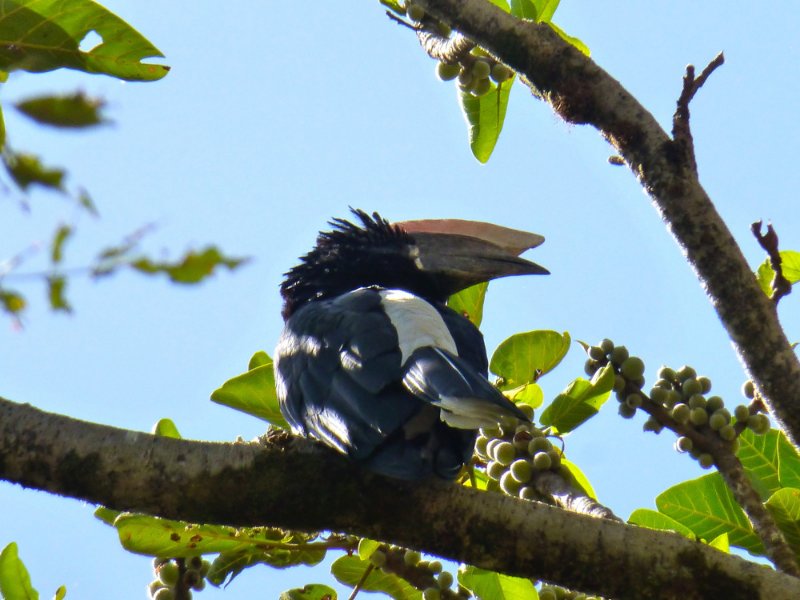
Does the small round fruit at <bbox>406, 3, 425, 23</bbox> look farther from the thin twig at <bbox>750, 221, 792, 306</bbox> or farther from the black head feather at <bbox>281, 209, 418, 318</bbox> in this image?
the thin twig at <bbox>750, 221, 792, 306</bbox>

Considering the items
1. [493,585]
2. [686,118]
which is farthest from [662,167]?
[493,585]

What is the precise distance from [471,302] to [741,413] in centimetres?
114

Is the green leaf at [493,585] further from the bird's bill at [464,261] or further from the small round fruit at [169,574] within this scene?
the bird's bill at [464,261]

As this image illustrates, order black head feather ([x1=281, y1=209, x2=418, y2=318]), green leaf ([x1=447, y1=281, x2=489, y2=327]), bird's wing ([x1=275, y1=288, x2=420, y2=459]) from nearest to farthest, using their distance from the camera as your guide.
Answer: bird's wing ([x1=275, y1=288, x2=420, y2=459]) < green leaf ([x1=447, y1=281, x2=489, y2=327]) < black head feather ([x1=281, y1=209, x2=418, y2=318])

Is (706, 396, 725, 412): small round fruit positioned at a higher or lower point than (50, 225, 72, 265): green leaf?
higher

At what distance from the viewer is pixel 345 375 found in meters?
3.11

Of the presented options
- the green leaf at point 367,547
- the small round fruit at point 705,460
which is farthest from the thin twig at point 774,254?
the green leaf at point 367,547

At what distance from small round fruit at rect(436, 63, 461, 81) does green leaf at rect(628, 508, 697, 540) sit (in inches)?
63.6

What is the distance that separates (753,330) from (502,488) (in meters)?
0.86

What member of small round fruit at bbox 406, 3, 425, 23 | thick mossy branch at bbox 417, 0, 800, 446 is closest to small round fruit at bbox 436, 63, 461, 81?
small round fruit at bbox 406, 3, 425, 23

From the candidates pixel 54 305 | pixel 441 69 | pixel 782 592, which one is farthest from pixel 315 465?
pixel 441 69

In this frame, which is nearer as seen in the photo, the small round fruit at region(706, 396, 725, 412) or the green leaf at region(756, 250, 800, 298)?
the small round fruit at region(706, 396, 725, 412)

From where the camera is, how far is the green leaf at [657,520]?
3504 millimetres

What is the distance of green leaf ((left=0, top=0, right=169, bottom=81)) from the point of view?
2725mm
